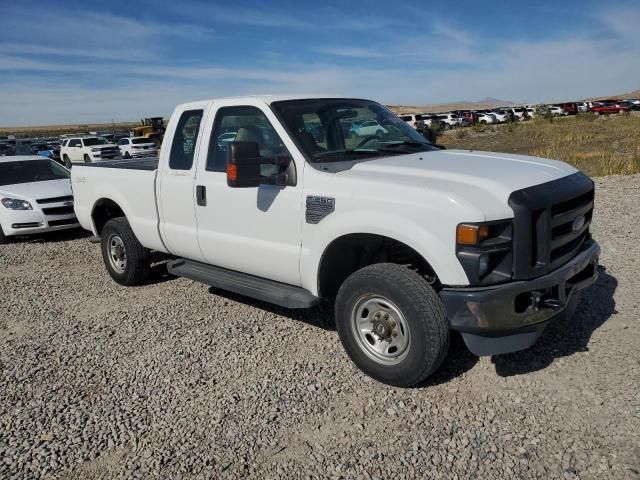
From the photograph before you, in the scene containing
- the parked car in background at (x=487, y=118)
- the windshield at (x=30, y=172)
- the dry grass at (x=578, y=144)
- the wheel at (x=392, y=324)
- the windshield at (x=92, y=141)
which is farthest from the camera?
the parked car in background at (x=487, y=118)

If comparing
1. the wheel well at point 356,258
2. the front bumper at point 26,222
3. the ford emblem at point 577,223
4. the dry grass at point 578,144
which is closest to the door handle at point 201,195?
the wheel well at point 356,258

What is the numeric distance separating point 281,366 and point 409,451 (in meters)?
1.40

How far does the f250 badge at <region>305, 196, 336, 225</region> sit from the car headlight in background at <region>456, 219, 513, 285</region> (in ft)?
3.31

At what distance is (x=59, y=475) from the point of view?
3115mm

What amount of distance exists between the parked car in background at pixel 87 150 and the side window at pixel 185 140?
23.9 metres

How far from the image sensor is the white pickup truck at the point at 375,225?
336 centimetres

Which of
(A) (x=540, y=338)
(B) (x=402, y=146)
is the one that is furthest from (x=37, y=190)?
(A) (x=540, y=338)

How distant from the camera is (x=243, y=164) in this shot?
3984 millimetres

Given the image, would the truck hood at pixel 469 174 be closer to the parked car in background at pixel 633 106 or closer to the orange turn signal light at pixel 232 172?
the orange turn signal light at pixel 232 172

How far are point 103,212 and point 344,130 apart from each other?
11.9ft

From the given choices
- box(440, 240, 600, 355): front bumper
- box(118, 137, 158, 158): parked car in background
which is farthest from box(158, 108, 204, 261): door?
box(118, 137, 158, 158): parked car in background

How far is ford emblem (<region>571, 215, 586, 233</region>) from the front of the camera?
3.82 m

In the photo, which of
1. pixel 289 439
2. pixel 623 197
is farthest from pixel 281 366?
pixel 623 197

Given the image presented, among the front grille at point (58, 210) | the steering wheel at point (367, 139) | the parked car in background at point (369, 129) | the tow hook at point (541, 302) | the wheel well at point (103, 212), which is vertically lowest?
the front grille at point (58, 210)
